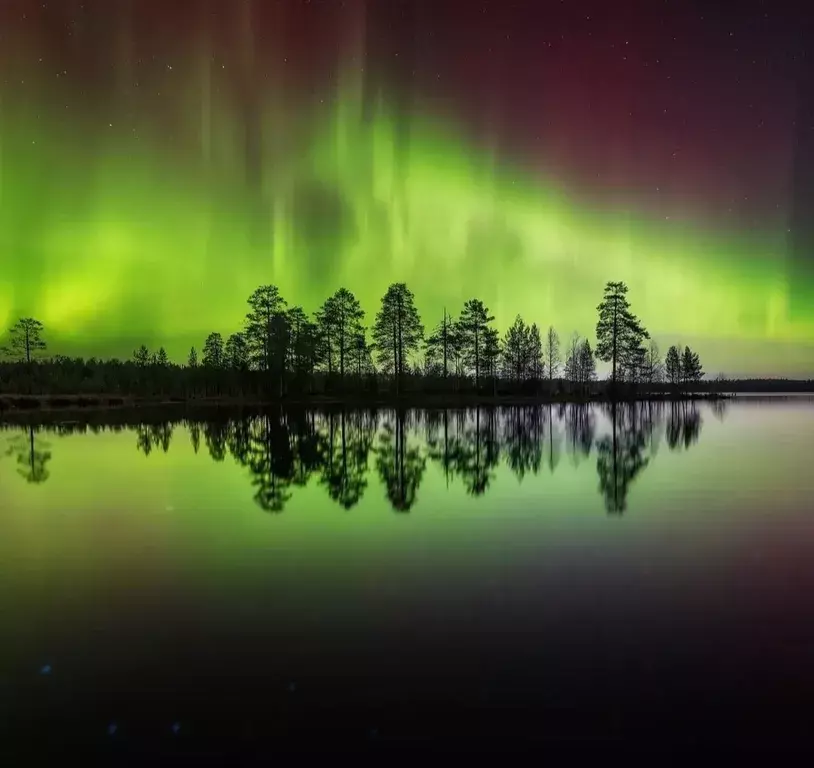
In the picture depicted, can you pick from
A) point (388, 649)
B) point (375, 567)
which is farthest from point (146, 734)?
→ point (375, 567)

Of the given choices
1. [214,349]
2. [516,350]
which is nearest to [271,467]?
[516,350]

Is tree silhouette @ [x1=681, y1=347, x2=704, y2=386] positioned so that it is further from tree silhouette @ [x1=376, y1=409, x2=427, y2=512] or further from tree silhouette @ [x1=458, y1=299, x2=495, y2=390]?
tree silhouette @ [x1=376, y1=409, x2=427, y2=512]

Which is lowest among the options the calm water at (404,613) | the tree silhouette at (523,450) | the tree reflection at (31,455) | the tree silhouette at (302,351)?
the calm water at (404,613)

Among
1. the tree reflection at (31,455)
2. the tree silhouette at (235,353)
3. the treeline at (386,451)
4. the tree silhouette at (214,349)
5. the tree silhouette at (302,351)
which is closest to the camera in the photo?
the treeline at (386,451)

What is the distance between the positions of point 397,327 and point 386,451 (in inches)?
2492

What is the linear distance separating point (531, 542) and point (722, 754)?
23.4 ft

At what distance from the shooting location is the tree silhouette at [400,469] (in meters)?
17.5

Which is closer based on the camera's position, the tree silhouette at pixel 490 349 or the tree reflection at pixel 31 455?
the tree reflection at pixel 31 455

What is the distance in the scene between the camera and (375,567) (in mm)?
10992

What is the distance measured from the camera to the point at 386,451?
2873 cm

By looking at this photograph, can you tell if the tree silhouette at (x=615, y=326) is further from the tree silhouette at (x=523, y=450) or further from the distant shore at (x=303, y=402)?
the tree silhouette at (x=523, y=450)

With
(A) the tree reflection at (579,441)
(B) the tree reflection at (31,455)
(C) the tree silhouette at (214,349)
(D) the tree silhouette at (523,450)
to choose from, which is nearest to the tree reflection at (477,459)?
(D) the tree silhouette at (523,450)

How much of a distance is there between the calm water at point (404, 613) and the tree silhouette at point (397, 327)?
71.3 m

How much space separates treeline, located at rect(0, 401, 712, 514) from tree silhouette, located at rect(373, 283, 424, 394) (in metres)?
44.2
